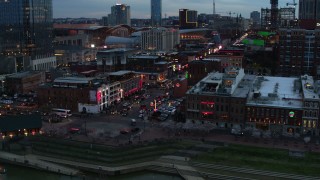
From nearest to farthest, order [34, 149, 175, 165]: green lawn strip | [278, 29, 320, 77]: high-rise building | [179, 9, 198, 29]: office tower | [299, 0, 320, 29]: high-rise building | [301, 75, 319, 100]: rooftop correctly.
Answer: [34, 149, 175, 165]: green lawn strip
[301, 75, 319, 100]: rooftop
[278, 29, 320, 77]: high-rise building
[299, 0, 320, 29]: high-rise building
[179, 9, 198, 29]: office tower

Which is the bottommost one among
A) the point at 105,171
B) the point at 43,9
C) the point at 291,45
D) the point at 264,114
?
the point at 105,171

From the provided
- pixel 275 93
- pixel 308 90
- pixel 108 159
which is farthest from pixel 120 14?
pixel 108 159

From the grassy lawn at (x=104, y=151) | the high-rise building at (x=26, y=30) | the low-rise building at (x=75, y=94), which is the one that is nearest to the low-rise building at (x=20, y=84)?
the low-rise building at (x=75, y=94)

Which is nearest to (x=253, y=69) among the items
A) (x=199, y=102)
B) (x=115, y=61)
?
(x=115, y=61)

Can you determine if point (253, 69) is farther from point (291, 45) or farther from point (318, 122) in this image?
Result: point (318, 122)

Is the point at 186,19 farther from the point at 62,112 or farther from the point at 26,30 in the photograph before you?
the point at 62,112

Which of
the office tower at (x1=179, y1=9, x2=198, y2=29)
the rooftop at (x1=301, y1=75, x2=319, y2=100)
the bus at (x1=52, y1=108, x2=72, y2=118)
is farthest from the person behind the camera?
the office tower at (x1=179, y1=9, x2=198, y2=29)

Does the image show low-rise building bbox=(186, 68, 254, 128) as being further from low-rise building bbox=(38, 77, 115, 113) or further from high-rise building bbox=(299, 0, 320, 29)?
high-rise building bbox=(299, 0, 320, 29)

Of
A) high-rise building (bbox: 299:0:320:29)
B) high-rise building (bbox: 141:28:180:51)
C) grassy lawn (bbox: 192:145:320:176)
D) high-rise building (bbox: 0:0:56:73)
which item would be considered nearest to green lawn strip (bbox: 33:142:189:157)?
grassy lawn (bbox: 192:145:320:176)
